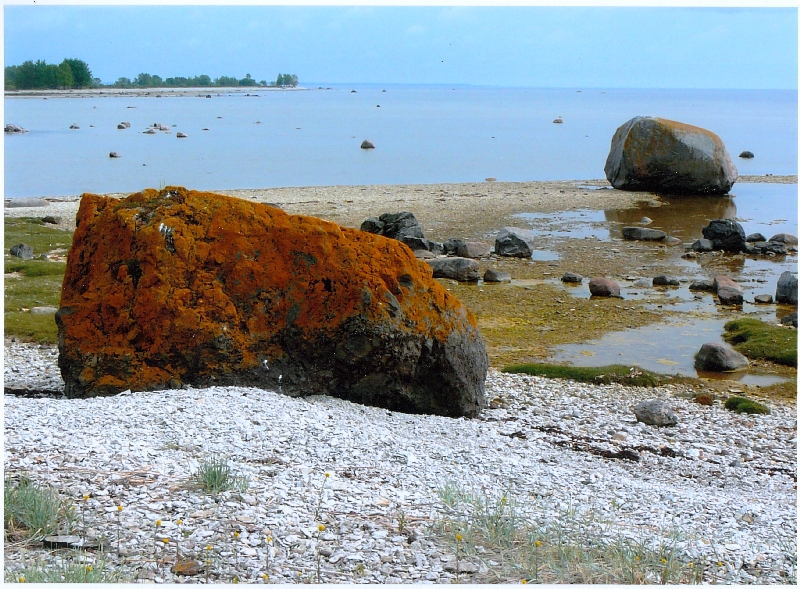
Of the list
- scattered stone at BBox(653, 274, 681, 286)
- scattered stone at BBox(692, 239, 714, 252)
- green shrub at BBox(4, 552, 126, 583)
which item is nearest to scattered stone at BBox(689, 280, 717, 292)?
scattered stone at BBox(653, 274, 681, 286)

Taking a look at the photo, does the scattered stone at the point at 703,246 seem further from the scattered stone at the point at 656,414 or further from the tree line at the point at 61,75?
the tree line at the point at 61,75

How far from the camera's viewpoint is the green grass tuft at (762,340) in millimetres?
17516

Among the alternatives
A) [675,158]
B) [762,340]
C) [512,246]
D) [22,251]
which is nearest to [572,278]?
[512,246]

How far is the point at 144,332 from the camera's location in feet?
36.3

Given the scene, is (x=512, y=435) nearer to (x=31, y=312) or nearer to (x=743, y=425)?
(x=743, y=425)

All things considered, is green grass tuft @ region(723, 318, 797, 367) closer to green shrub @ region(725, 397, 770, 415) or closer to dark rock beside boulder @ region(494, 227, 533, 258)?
green shrub @ region(725, 397, 770, 415)

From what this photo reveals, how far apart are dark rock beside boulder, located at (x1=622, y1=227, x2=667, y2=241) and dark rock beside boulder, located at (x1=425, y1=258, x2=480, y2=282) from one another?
1057 cm

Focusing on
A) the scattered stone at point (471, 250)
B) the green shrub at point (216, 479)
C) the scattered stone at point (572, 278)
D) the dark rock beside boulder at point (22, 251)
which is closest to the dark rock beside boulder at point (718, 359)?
the scattered stone at point (572, 278)

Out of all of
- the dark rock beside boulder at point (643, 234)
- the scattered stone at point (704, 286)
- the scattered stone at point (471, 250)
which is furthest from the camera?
the dark rock beside boulder at point (643, 234)

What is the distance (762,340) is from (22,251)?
67.9 ft

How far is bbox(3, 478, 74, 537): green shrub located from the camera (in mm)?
6402

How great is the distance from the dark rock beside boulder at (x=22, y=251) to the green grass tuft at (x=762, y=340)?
64.7ft

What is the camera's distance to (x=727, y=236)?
30.2m

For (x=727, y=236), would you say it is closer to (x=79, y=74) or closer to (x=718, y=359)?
(x=718, y=359)
